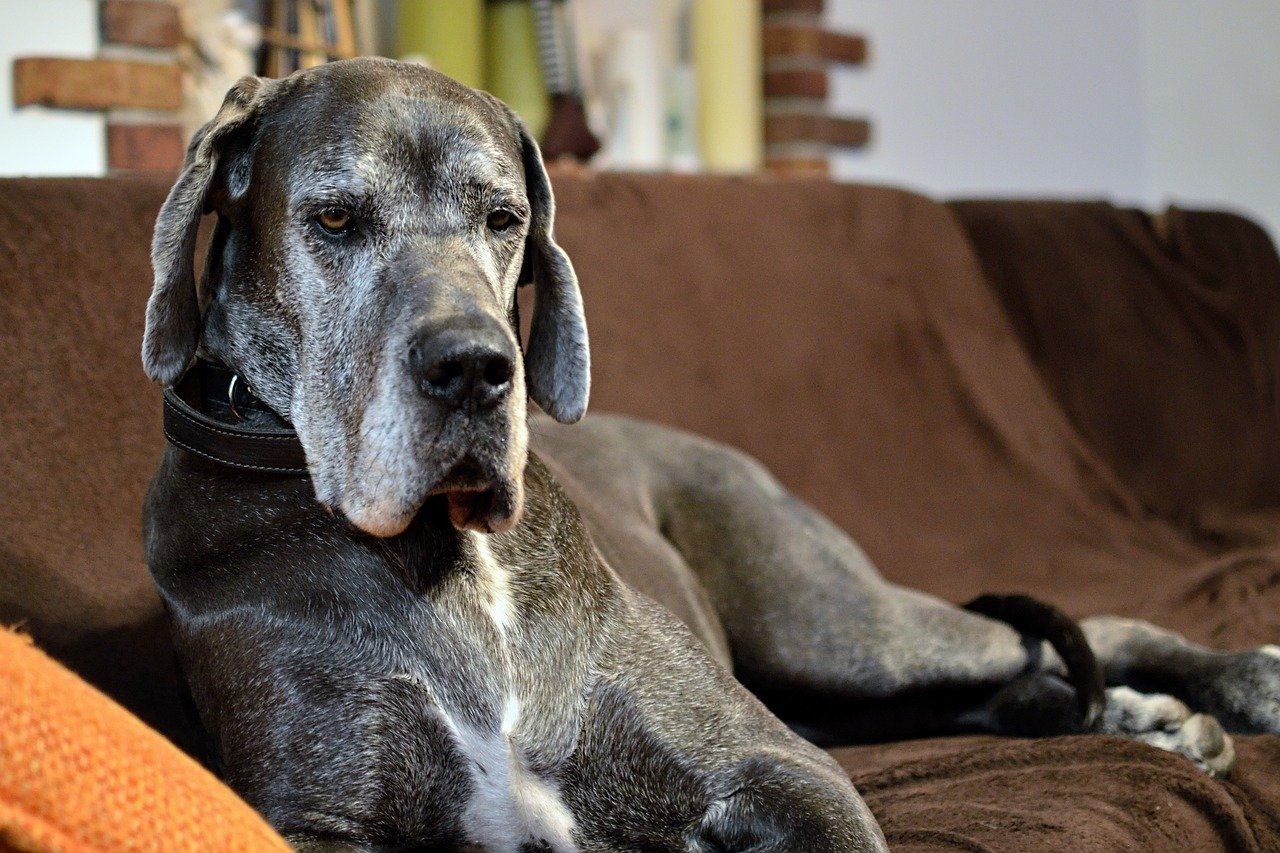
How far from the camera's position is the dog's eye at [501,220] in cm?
157

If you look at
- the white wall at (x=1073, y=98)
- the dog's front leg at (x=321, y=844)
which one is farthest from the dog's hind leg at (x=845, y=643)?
the white wall at (x=1073, y=98)

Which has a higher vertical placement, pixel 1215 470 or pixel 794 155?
pixel 794 155

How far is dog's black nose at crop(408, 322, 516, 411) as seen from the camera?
1.31 metres

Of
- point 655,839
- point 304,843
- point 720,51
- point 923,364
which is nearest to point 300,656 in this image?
point 304,843

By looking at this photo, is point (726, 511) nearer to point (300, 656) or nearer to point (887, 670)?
point (887, 670)

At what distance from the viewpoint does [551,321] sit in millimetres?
1694

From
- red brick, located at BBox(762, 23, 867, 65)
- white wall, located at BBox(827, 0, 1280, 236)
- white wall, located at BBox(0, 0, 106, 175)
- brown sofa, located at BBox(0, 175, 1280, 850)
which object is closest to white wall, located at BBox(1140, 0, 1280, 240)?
white wall, located at BBox(827, 0, 1280, 236)

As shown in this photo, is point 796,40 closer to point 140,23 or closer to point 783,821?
point 140,23

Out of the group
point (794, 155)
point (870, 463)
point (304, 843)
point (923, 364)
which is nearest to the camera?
point (304, 843)

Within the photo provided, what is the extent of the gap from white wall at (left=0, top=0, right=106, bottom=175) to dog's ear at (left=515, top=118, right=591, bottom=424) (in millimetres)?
1219

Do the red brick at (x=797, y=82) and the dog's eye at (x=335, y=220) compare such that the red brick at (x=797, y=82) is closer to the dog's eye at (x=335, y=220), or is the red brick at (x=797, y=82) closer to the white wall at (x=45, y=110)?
the white wall at (x=45, y=110)

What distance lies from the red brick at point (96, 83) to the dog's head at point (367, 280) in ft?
3.46

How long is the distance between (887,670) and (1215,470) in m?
2.01

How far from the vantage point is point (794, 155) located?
432cm
